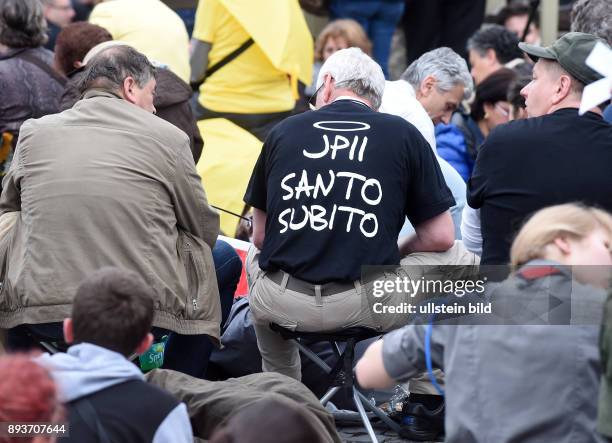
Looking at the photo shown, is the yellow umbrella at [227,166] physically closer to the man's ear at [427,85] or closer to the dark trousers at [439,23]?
the man's ear at [427,85]

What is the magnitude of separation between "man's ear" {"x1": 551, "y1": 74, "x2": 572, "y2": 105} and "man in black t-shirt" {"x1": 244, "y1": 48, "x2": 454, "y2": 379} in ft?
1.82

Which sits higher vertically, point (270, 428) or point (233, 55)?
point (270, 428)

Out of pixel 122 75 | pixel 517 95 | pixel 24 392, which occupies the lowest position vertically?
pixel 517 95

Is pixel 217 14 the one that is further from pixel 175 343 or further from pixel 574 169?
pixel 574 169

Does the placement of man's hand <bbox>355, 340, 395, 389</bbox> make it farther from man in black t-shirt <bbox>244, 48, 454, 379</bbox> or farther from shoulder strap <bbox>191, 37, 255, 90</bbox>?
shoulder strap <bbox>191, 37, 255, 90</bbox>

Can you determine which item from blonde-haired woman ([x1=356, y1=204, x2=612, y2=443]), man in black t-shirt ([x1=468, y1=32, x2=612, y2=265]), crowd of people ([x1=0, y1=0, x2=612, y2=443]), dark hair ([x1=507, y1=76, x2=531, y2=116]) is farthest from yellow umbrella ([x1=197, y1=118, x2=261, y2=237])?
blonde-haired woman ([x1=356, y1=204, x2=612, y2=443])

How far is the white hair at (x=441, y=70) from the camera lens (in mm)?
6523

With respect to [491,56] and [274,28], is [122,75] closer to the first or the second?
[274,28]

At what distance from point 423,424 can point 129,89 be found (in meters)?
1.85

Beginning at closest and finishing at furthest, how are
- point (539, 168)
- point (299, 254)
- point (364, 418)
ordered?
point (539, 168) < point (299, 254) < point (364, 418)

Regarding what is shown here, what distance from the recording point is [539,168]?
4.39 metres

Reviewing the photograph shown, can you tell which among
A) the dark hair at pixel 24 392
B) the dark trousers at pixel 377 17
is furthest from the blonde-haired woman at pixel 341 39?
the dark hair at pixel 24 392

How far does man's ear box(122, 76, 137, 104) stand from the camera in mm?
5008

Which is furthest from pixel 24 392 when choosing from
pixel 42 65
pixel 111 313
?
pixel 42 65
